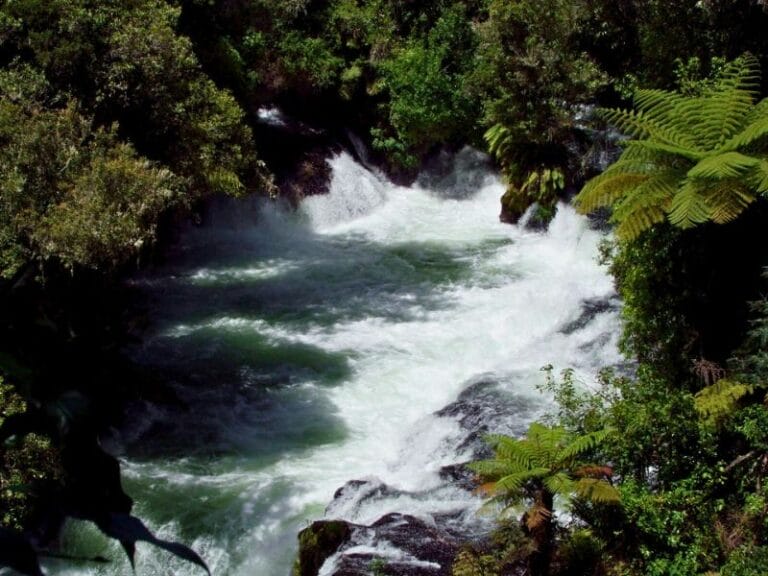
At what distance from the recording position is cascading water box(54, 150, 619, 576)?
26.2ft

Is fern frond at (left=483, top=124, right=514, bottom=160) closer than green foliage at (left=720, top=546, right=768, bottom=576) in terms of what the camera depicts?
No

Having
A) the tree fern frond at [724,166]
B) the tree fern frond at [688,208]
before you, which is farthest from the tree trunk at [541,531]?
the tree fern frond at [724,166]

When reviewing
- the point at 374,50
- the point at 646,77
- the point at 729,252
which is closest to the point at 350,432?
the point at 729,252

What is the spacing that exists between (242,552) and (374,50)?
13.3m

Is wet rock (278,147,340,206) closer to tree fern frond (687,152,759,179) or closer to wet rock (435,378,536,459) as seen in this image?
wet rock (435,378,536,459)

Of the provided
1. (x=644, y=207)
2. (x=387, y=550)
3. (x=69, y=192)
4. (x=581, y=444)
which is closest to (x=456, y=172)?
(x=69, y=192)

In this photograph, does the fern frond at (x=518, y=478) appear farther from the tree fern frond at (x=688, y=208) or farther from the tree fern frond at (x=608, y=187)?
the tree fern frond at (x=608, y=187)

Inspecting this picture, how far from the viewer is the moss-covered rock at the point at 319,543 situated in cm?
707

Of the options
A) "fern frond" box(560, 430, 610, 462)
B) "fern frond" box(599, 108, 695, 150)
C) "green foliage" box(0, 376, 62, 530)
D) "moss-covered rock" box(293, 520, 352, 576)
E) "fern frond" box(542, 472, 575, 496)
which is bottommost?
"moss-covered rock" box(293, 520, 352, 576)

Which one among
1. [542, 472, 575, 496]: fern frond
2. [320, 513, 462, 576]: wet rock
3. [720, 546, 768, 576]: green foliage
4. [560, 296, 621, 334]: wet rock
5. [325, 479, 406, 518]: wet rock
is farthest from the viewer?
[560, 296, 621, 334]: wet rock

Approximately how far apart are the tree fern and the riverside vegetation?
2 centimetres

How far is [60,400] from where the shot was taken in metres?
1.26

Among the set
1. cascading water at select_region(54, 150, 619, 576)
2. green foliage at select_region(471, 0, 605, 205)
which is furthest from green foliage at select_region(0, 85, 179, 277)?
green foliage at select_region(471, 0, 605, 205)

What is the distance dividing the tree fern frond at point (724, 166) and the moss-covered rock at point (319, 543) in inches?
164
